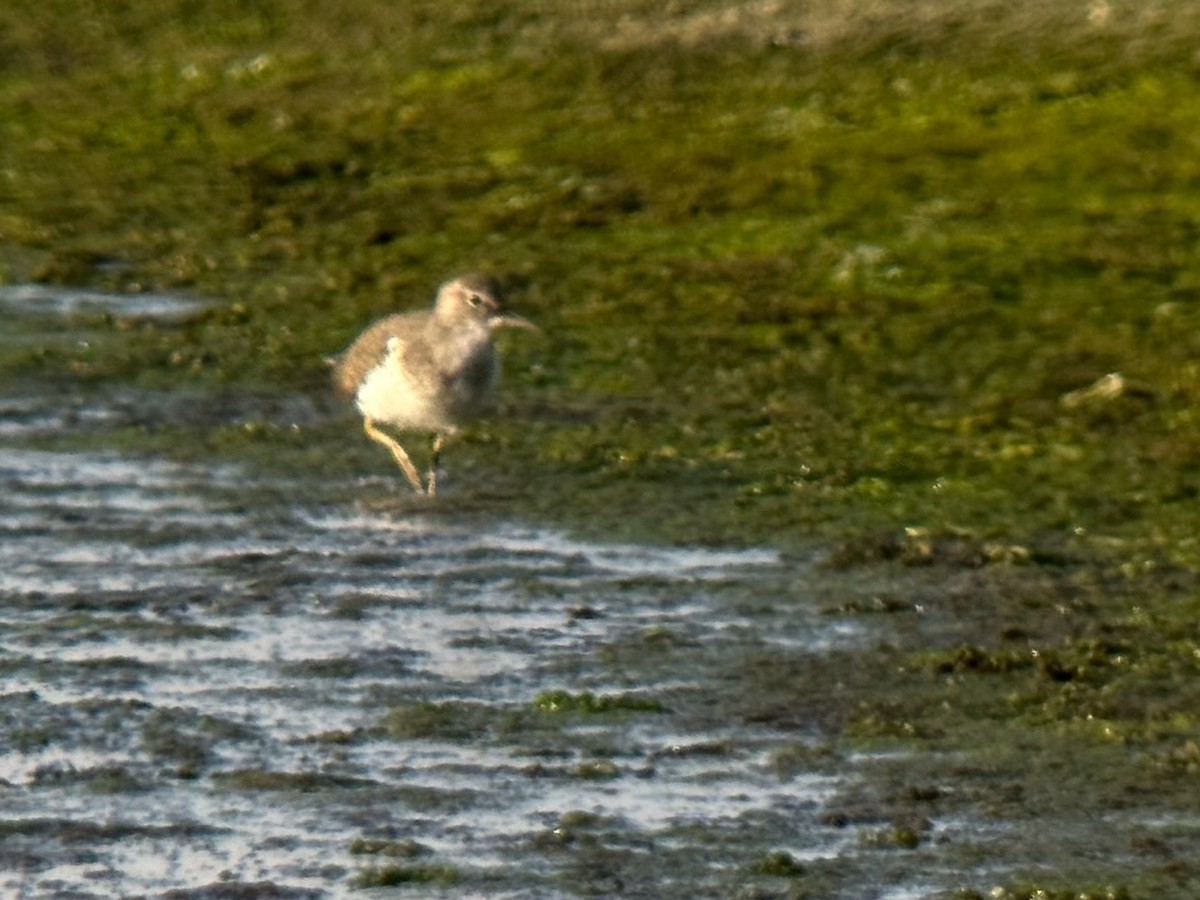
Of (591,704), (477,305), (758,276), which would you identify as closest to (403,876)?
(591,704)

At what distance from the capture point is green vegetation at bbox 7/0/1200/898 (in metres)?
7.87

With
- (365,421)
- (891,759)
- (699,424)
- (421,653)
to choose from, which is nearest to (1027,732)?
(891,759)

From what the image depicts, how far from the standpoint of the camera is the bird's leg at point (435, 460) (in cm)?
970

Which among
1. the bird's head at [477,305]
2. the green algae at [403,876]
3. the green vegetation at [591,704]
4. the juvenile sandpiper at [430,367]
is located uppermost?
the bird's head at [477,305]

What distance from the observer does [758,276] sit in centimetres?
1196

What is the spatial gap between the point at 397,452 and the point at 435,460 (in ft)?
0.45

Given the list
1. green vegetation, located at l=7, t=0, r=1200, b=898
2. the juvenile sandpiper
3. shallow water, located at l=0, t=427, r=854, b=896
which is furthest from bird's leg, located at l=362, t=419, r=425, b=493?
shallow water, located at l=0, t=427, r=854, b=896

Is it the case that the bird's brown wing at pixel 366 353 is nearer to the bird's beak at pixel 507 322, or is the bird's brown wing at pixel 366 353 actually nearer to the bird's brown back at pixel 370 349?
the bird's brown back at pixel 370 349

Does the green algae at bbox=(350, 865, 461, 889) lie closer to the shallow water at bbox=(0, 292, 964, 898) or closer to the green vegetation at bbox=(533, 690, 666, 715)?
the shallow water at bbox=(0, 292, 964, 898)

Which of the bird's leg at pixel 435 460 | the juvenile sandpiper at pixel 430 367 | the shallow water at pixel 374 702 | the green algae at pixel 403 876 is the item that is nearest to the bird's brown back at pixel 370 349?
the juvenile sandpiper at pixel 430 367

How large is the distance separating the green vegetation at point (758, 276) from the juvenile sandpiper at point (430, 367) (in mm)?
177

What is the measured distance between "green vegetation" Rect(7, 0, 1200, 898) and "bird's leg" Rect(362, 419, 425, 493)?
0.34ft

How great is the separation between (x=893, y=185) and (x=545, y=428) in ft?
9.79

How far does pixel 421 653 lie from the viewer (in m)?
7.88
